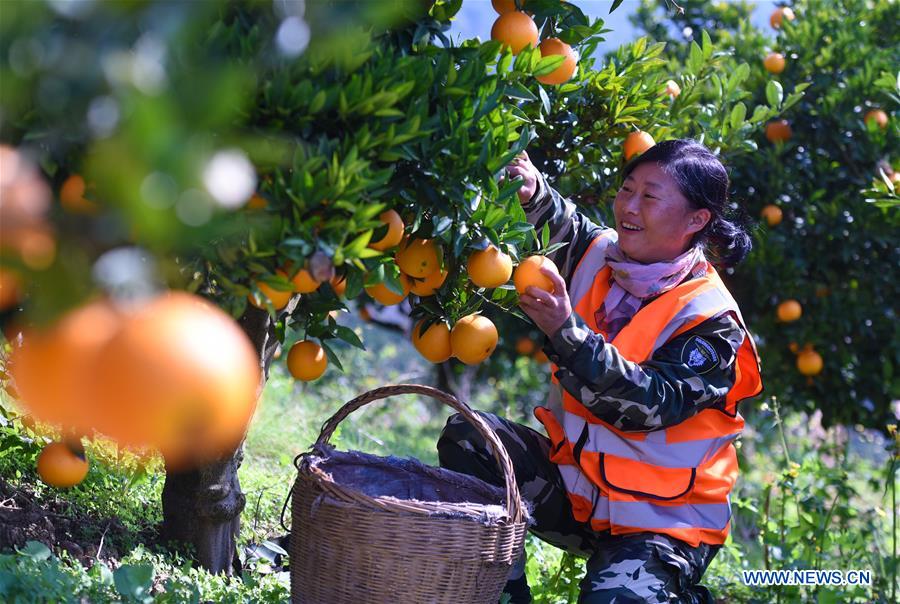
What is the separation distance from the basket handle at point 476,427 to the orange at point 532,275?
0.99 feet

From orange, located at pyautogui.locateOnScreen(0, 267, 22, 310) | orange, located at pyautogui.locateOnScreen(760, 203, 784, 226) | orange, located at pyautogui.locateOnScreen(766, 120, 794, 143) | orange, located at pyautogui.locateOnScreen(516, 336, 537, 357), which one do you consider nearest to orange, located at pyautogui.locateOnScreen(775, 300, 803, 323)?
orange, located at pyautogui.locateOnScreen(760, 203, 784, 226)

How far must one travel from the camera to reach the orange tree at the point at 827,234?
4.29 m

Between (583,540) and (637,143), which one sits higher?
(637,143)

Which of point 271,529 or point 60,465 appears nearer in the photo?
point 60,465

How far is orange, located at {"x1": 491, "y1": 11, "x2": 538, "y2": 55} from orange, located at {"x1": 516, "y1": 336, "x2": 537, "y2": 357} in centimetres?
307

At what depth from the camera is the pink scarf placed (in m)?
2.52

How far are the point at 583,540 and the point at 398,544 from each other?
2.68 feet

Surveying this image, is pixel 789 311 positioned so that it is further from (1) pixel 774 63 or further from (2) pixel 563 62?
(2) pixel 563 62

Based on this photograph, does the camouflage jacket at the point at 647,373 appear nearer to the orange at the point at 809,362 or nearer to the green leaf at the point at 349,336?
the green leaf at the point at 349,336

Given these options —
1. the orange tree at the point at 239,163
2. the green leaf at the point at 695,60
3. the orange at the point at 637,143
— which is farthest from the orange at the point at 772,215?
the orange tree at the point at 239,163

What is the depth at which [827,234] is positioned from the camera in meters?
4.34

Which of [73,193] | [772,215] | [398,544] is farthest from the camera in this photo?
[772,215]

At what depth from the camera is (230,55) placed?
1430 mm

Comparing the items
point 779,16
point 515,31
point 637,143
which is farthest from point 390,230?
point 779,16
